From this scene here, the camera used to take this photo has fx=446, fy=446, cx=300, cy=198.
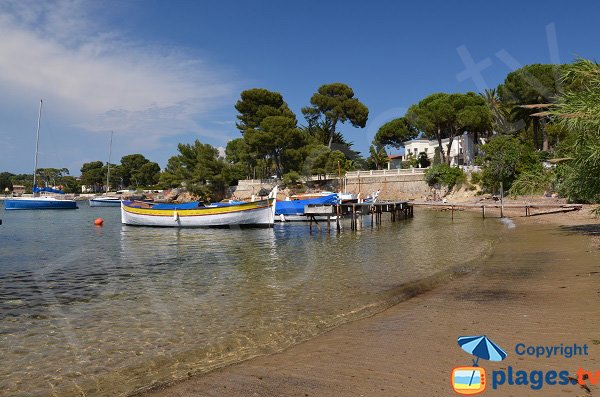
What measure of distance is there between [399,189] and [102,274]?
54.1 meters

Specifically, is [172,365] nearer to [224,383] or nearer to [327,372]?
[224,383]

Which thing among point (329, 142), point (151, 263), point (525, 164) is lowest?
point (151, 263)

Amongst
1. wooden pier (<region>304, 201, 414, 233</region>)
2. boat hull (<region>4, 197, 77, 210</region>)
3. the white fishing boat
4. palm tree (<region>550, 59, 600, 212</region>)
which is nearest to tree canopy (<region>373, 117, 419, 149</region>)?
wooden pier (<region>304, 201, 414, 233</region>)

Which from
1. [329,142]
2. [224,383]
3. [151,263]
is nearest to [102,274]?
[151,263]

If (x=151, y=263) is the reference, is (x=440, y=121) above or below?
above

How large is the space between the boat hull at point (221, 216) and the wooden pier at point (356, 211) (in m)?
3.23

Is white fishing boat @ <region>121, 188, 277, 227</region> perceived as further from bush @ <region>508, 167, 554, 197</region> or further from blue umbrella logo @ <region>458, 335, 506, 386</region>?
blue umbrella logo @ <region>458, 335, 506, 386</region>

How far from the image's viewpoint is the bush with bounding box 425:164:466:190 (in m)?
58.2

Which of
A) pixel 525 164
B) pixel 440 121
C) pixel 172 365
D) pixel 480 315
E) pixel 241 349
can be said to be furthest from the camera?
pixel 440 121

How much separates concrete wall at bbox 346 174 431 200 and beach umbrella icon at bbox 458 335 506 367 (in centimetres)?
5564

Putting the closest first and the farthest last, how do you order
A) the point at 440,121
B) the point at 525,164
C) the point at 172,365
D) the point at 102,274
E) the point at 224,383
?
the point at 224,383 → the point at 172,365 → the point at 102,274 → the point at 525,164 → the point at 440,121

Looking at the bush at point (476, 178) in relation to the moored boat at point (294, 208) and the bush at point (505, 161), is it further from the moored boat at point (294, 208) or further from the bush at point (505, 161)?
the moored boat at point (294, 208)

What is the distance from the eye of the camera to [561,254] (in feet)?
48.0

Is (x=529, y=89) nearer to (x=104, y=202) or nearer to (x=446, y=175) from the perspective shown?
(x=446, y=175)
